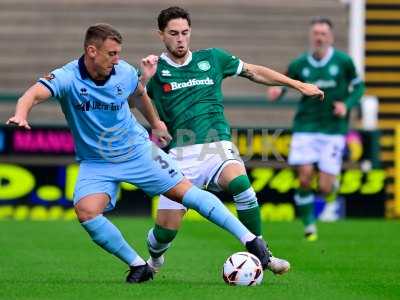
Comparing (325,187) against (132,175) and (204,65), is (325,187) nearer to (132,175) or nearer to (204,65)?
(204,65)

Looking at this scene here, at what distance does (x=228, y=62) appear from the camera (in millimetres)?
9555

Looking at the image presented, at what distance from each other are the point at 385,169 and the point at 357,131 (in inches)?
37.6

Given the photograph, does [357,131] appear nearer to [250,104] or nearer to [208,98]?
[250,104]

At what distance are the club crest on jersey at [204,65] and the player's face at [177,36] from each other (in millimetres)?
148

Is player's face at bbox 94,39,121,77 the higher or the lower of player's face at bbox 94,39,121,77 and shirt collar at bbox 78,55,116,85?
the higher

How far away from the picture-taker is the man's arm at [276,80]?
29.6 feet

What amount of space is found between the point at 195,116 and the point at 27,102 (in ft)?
6.05

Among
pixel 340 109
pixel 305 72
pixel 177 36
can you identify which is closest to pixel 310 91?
pixel 177 36

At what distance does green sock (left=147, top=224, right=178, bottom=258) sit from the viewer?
938cm

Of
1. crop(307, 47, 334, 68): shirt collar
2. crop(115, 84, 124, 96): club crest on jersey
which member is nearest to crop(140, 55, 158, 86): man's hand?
crop(115, 84, 124, 96): club crest on jersey

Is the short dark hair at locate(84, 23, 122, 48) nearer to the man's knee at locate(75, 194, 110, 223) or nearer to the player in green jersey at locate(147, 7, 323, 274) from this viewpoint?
the player in green jersey at locate(147, 7, 323, 274)

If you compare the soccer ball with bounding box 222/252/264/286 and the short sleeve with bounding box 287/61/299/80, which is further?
the short sleeve with bounding box 287/61/299/80

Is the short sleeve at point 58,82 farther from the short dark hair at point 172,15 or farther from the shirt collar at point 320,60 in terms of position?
the shirt collar at point 320,60

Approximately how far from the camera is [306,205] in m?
14.3
